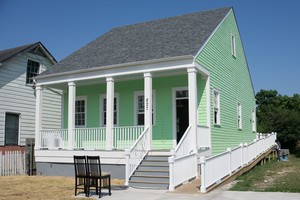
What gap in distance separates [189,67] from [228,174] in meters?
4.18

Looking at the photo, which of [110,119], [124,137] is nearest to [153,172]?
[110,119]

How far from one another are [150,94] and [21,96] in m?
9.82

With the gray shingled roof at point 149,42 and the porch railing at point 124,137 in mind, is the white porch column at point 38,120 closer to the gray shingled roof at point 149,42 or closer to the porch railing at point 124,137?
the gray shingled roof at point 149,42

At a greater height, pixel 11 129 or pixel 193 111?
pixel 193 111

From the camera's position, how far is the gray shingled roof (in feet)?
50.0

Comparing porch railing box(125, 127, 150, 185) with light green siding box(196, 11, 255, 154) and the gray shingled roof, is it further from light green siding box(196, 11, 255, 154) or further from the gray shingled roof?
light green siding box(196, 11, 255, 154)

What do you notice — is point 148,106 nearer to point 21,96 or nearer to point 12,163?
point 12,163

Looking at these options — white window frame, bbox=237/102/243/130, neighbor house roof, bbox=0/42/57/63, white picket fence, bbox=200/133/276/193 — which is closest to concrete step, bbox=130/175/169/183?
white picket fence, bbox=200/133/276/193

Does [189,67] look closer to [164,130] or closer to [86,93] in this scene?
[164,130]

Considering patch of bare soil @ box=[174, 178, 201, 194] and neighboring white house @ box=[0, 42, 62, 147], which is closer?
patch of bare soil @ box=[174, 178, 201, 194]

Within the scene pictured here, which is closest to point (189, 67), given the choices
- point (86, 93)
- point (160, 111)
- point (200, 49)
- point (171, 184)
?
point (200, 49)

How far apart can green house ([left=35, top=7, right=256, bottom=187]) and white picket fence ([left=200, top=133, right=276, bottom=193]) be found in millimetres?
1183

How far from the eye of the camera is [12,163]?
1711 cm

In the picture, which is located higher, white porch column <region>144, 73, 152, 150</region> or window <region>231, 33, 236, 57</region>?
window <region>231, 33, 236, 57</region>
